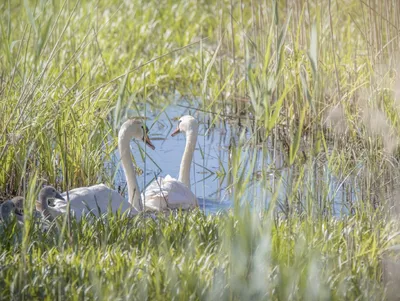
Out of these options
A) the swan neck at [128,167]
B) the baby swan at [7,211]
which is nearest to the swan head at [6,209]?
the baby swan at [7,211]

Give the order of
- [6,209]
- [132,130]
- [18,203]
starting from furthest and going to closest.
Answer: [132,130] → [18,203] → [6,209]

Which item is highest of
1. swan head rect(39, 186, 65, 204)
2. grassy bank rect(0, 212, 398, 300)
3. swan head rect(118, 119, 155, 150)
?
swan head rect(118, 119, 155, 150)

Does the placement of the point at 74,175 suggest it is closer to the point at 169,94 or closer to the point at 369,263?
the point at 369,263

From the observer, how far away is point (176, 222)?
4125 millimetres

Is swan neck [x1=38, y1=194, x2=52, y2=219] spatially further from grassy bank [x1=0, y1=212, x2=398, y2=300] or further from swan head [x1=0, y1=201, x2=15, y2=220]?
grassy bank [x1=0, y1=212, x2=398, y2=300]

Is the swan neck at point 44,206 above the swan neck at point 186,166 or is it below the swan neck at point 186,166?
below

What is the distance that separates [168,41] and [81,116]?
178 inches

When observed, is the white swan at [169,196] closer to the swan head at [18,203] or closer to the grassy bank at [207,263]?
the swan head at [18,203]

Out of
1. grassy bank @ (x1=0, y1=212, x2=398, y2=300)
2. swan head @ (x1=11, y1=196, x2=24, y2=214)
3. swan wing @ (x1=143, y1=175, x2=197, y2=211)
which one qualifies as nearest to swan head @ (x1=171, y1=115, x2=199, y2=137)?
swan wing @ (x1=143, y1=175, x2=197, y2=211)

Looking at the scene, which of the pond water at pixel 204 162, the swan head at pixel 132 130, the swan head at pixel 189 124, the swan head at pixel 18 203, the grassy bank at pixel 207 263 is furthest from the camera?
the swan head at pixel 189 124

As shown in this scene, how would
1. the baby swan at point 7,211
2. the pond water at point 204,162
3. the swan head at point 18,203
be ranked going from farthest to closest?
the pond water at point 204,162
the swan head at point 18,203
the baby swan at point 7,211

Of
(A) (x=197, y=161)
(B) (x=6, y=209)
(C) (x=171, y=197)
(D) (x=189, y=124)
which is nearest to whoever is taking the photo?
(B) (x=6, y=209)

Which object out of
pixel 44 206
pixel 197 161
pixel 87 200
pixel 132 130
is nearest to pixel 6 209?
pixel 44 206

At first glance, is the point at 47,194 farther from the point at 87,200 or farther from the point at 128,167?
the point at 128,167
